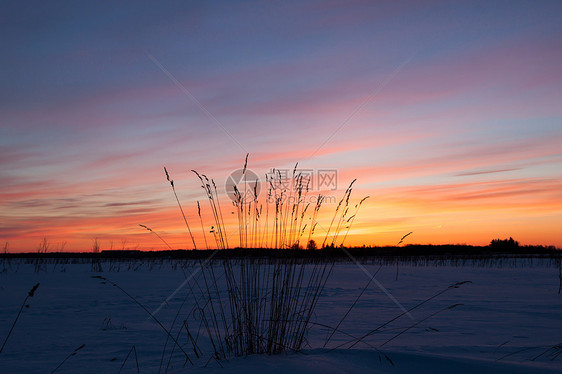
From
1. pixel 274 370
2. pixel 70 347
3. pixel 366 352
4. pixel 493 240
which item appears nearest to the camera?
pixel 274 370

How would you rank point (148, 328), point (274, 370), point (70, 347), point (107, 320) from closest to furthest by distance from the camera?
point (274, 370) < point (70, 347) < point (148, 328) < point (107, 320)

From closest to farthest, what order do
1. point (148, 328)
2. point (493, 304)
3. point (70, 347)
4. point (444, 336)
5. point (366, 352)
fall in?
point (366, 352) → point (70, 347) → point (444, 336) → point (148, 328) → point (493, 304)

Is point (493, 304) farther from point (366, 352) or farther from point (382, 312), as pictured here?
point (366, 352)

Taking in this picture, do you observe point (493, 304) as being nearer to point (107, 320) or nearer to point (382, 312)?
point (382, 312)

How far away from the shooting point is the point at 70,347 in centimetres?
345

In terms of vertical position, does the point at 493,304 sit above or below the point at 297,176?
below

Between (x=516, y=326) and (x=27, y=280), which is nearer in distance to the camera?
(x=516, y=326)

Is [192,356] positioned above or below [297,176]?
below

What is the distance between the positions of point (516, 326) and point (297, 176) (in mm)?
2600

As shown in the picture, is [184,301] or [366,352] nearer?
[366,352]

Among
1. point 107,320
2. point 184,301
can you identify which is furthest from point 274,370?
point 184,301

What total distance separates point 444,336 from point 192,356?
6.96 feet

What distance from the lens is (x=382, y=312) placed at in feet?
16.6

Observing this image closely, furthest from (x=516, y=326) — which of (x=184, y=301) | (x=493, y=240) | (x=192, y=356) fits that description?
(x=493, y=240)
